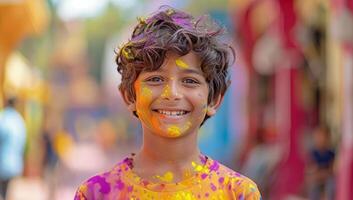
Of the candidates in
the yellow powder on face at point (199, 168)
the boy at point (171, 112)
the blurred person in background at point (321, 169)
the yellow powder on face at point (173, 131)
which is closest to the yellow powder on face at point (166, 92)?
the boy at point (171, 112)

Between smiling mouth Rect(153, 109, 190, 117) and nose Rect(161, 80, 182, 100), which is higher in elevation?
nose Rect(161, 80, 182, 100)

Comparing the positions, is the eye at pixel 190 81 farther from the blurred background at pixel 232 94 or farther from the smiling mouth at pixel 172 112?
the blurred background at pixel 232 94

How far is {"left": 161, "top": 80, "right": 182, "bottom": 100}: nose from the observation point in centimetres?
344

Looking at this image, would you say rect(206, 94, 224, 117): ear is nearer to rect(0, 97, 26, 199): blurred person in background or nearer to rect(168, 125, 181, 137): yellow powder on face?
rect(168, 125, 181, 137): yellow powder on face

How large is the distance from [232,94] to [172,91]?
50.1 ft

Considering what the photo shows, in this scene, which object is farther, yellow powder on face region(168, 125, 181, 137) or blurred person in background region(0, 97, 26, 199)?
blurred person in background region(0, 97, 26, 199)

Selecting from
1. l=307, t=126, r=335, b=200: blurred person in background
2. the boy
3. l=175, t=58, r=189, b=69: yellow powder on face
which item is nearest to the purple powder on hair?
the boy

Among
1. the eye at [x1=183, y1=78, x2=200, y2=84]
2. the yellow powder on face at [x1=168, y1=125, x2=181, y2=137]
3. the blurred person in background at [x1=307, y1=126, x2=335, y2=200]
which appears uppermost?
the eye at [x1=183, y1=78, x2=200, y2=84]

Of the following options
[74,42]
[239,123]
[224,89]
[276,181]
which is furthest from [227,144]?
[224,89]

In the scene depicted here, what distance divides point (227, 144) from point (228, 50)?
14415mm

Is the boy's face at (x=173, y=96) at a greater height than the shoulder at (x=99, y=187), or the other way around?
the boy's face at (x=173, y=96)

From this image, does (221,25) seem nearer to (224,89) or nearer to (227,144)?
(224,89)

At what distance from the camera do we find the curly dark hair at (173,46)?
11.3ft

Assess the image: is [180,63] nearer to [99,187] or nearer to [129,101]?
[129,101]
